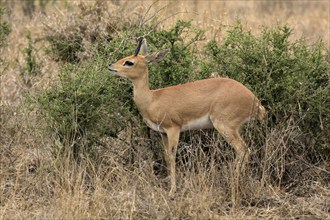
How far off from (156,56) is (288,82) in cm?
148

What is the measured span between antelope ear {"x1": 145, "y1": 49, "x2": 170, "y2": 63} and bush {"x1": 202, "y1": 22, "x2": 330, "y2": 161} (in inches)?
38.9

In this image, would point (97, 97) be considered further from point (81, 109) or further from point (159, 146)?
point (159, 146)

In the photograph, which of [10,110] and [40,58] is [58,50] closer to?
[40,58]

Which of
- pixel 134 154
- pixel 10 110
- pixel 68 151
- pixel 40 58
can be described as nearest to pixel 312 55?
pixel 134 154

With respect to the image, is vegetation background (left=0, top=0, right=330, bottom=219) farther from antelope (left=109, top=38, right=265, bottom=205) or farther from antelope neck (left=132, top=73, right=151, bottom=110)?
antelope neck (left=132, top=73, right=151, bottom=110)

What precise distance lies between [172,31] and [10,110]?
236cm

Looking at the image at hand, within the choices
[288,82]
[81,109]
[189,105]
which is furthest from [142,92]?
[288,82]

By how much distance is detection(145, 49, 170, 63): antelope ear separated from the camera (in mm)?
7737

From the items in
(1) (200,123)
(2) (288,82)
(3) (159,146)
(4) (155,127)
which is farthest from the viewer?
(3) (159,146)

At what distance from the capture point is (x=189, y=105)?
25.4 ft

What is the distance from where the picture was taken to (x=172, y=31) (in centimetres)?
857

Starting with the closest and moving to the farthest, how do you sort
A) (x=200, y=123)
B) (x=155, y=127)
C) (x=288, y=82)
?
(x=200, y=123), (x=155, y=127), (x=288, y=82)

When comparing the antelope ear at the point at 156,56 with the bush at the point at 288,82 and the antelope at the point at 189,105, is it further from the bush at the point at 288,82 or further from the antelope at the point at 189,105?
the bush at the point at 288,82

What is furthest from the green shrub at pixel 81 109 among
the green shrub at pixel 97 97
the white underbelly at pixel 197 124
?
the white underbelly at pixel 197 124
